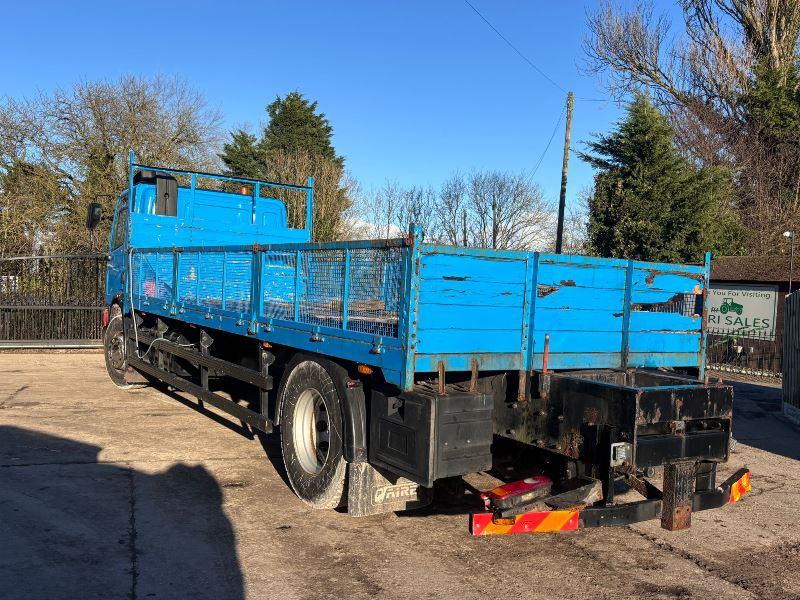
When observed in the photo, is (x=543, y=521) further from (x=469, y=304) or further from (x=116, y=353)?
(x=116, y=353)

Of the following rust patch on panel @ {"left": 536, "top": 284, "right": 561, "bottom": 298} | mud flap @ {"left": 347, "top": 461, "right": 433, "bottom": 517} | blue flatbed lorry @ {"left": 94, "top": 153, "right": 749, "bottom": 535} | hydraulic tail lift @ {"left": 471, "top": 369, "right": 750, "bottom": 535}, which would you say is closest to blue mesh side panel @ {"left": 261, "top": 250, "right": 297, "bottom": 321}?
blue flatbed lorry @ {"left": 94, "top": 153, "right": 749, "bottom": 535}

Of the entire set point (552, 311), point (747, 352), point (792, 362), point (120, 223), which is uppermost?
point (120, 223)

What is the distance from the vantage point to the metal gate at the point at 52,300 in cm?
1532

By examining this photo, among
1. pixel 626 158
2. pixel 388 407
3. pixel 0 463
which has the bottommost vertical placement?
pixel 0 463

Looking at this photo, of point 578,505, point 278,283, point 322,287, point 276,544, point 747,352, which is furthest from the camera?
point 747,352

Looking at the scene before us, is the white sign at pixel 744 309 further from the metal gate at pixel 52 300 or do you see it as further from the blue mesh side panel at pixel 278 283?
the metal gate at pixel 52 300

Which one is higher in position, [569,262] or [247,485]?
[569,262]

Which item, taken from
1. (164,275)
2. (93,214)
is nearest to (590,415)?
(164,275)

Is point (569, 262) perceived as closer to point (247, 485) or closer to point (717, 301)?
point (247, 485)

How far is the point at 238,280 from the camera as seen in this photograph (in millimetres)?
6391

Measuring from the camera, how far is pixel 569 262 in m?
4.58

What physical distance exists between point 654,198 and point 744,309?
432cm

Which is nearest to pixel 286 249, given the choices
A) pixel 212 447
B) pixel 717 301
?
pixel 212 447

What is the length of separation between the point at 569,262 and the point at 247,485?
3349mm
